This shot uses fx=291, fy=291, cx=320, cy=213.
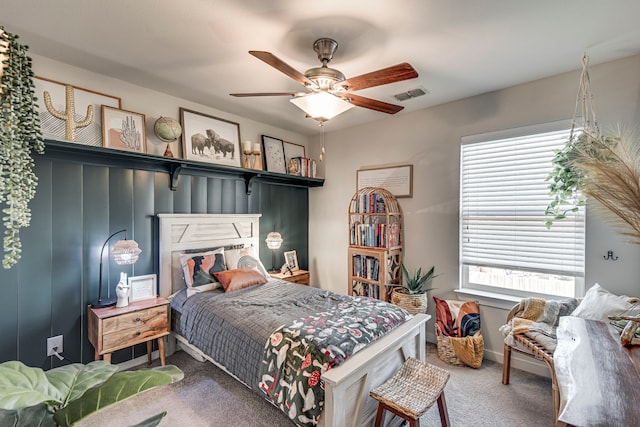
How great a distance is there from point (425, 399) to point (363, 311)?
74 cm

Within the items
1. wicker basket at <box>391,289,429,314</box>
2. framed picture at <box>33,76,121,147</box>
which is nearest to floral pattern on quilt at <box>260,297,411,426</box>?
wicker basket at <box>391,289,429,314</box>

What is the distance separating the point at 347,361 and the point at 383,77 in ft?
5.52

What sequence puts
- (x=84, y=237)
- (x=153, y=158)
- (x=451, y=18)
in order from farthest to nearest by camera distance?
(x=153, y=158) < (x=84, y=237) < (x=451, y=18)

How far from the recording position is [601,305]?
6.61 feet

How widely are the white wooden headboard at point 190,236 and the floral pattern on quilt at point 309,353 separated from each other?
1.57 meters

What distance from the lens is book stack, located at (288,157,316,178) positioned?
405 cm

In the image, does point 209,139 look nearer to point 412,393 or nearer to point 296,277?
point 296,277

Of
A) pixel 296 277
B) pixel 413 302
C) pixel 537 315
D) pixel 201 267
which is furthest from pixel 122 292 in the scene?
pixel 537 315

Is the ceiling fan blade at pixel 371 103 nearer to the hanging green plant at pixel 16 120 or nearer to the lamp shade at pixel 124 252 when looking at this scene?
the hanging green plant at pixel 16 120

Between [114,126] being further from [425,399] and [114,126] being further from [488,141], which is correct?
[488,141]

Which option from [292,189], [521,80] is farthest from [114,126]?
[521,80]

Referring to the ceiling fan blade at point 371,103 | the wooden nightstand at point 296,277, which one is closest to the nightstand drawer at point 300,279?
the wooden nightstand at point 296,277

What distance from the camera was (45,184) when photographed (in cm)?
228

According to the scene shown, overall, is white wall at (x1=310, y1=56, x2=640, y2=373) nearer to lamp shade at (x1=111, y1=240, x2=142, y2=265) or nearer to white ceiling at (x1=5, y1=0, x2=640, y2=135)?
white ceiling at (x1=5, y1=0, x2=640, y2=135)
